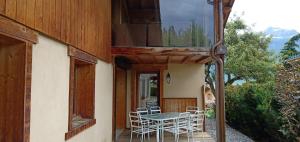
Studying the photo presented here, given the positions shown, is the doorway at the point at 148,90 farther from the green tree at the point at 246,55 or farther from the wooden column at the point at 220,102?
the green tree at the point at 246,55

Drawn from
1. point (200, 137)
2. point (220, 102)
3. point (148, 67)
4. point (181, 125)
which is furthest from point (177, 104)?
point (220, 102)

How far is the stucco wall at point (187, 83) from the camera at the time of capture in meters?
11.0

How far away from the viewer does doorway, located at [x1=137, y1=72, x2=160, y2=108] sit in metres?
11.2

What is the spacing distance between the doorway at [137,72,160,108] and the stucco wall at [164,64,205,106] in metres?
0.45

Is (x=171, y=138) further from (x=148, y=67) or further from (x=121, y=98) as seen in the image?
(x=148, y=67)

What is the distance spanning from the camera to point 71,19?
4547 millimetres

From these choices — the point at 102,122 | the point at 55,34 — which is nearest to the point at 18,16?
the point at 55,34

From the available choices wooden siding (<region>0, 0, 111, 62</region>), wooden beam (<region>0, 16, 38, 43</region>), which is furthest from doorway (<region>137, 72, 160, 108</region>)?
wooden beam (<region>0, 16, 38, 43</region>)

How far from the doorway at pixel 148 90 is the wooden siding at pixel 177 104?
18.7 inches

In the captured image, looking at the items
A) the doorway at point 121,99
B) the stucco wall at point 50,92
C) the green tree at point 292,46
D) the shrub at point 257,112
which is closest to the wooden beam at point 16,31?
the stucco wall at point 50,92

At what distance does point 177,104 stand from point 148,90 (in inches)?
48.8

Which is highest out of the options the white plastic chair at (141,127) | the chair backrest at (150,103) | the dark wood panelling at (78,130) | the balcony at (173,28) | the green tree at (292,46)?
the green tree at (292,46)

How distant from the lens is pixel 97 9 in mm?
6328

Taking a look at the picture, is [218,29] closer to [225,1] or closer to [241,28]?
[225,1]
